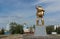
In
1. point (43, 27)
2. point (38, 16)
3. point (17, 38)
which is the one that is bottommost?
point (17, 38)

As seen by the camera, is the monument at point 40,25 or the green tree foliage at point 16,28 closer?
the monument at point 40,25

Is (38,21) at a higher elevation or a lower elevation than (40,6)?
lower

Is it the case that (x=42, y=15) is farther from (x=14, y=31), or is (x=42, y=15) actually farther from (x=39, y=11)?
(x=14, y=31)

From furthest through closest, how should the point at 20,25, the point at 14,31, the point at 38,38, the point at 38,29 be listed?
the point at 20,25 → the point at 14,31 → the point at 38,29 → the point at 38,38

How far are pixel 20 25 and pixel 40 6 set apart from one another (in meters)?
32.1

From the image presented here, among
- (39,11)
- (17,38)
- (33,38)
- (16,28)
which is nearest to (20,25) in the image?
(16,28)

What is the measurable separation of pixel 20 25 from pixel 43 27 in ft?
107

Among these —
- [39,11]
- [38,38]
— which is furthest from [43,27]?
[38,38]

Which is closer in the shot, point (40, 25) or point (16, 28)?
point (40, 25)

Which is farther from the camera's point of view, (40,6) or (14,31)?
(14,31)

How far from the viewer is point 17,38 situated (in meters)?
21.7

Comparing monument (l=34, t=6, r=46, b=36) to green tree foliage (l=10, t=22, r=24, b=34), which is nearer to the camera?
monument (l=34, t=6, r=46, b=36)

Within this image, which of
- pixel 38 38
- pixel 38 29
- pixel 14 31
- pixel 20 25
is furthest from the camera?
pixel 20 25

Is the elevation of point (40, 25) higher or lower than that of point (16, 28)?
higher
